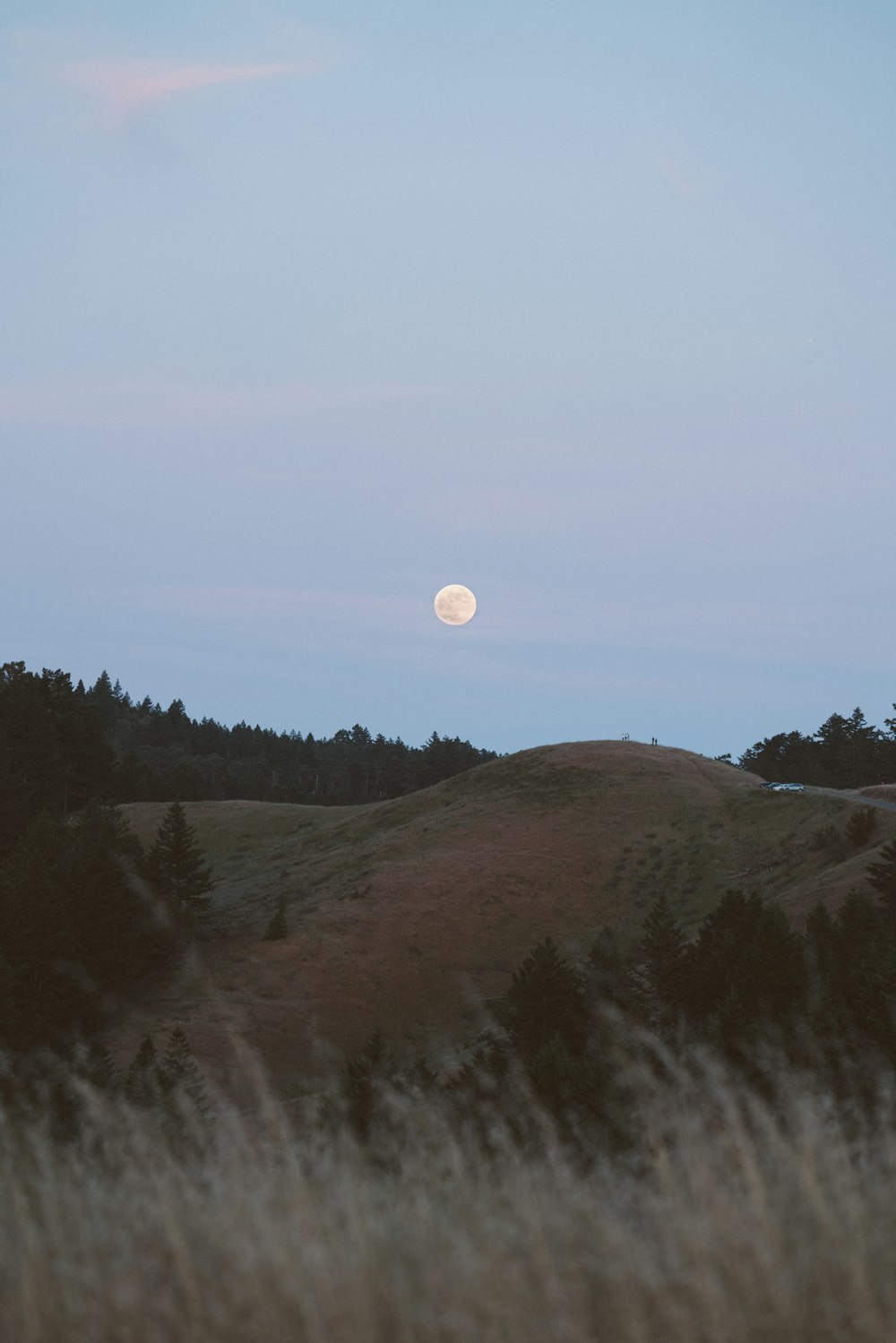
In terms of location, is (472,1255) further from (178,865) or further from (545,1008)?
(178,865)

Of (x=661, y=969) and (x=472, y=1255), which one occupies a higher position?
(x=472, y=1255)

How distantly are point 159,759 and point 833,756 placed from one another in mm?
85273

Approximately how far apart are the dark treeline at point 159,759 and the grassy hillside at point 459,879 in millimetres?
7047

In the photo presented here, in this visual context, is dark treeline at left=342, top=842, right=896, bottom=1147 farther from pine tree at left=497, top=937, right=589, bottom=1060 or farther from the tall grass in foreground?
the tall grass in foreground

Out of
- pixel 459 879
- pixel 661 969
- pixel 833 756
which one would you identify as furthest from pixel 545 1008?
pixel 833 756

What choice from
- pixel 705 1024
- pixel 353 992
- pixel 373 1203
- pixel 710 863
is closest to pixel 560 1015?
pixel 705 1024

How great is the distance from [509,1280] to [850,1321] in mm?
1270

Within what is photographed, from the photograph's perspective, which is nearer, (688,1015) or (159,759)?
(688,1015)

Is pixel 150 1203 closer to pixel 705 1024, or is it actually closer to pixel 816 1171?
pixel 816 1171

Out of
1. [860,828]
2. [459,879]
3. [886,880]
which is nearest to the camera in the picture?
[886,880]

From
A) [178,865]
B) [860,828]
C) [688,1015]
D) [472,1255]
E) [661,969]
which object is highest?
[860,828]

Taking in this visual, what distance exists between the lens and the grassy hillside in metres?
47.8

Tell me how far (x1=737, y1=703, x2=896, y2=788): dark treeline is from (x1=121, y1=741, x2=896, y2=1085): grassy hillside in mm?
Answer: 33315

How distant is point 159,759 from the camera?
153875 mm
